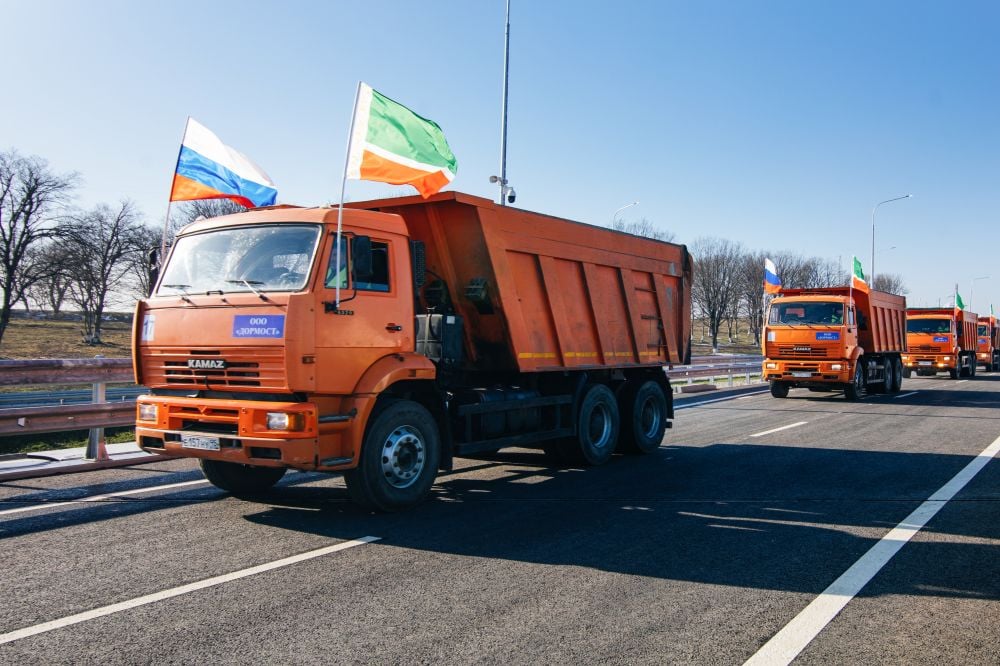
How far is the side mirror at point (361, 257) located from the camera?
643cm

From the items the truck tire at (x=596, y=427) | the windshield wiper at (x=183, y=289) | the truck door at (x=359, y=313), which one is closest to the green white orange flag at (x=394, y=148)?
the truck door at (x=359, y=313)

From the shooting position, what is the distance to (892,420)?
14.8 meters

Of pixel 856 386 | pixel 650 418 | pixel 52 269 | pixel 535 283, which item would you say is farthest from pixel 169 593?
pixel 52 269

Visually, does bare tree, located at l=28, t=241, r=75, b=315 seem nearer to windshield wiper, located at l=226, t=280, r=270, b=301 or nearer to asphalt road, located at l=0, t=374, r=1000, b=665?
asphalt road, located at l=0, t=374, r=1000, b=665

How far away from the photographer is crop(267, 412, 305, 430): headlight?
5.95 m

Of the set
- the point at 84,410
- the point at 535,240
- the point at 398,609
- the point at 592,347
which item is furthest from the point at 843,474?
the point at 84,410

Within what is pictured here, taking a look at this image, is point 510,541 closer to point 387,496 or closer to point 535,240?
point 387,496

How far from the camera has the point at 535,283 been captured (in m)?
8.76

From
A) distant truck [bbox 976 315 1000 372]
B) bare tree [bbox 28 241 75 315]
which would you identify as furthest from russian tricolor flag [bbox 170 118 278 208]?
distant truck [bbox 976 315 1000 372]

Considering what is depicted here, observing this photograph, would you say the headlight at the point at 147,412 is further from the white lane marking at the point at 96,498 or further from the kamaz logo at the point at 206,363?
the white lane marking at the point at 96,498

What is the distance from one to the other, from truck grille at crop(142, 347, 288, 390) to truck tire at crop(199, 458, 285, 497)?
109cm

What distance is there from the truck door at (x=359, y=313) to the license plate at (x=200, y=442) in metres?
0.96

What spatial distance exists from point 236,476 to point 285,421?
1852mm

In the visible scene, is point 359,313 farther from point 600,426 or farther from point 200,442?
point 600,426
